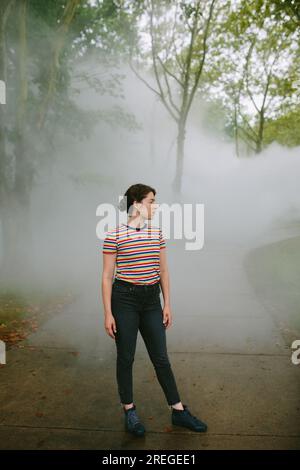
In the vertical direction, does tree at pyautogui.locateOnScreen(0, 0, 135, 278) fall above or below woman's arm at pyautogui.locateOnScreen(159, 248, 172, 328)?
above

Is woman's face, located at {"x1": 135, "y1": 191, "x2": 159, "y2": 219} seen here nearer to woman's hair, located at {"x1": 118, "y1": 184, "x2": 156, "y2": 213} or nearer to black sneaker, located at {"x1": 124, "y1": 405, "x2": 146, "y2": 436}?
woman's hair, located at {"x1": 118, "y1": 184, "x2": 156, "y2": 213}

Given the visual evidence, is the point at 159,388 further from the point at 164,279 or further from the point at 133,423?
the point at 164,279

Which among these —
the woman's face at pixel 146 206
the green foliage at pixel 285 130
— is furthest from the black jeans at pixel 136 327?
the green foliage at pixel 285 130

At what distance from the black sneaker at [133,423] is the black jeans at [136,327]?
3.4 inches

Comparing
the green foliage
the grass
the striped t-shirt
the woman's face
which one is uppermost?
the green foliage

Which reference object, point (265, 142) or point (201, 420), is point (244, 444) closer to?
point (201, 420)

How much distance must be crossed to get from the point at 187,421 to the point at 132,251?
1.47 m

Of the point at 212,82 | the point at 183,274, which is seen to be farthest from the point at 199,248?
the point at 212,82

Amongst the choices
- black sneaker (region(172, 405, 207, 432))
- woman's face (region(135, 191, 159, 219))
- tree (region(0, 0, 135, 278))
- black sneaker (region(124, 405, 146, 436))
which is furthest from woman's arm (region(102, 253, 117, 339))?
tree (region(0, 0, 135, 278))

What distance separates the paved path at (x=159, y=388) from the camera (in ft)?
11.3

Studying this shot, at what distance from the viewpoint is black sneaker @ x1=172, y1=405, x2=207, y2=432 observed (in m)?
3.53

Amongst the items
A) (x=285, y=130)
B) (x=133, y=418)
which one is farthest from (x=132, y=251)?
(x=285, y=130)

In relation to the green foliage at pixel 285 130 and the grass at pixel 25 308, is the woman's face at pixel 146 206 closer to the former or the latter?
the grass at pixel 25 308
